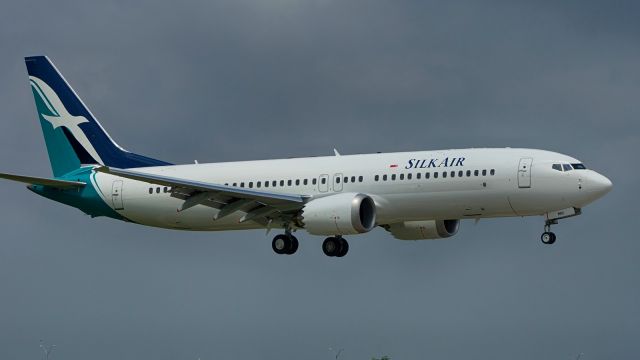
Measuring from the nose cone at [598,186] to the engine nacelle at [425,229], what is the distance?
30.4ft

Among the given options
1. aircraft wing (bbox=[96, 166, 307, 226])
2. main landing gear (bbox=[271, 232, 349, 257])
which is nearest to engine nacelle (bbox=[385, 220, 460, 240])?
main landing gear (bbox=[271, 232, 349, 257])

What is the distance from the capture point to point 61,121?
78562mm

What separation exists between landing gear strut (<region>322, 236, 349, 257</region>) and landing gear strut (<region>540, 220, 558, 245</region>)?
10.4m

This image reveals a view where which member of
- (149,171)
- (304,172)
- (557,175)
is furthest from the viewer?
(149,171)

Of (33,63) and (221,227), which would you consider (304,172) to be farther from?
(33,63)

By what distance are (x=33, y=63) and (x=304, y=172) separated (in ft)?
64.9

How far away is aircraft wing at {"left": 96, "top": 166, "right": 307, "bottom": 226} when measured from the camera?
67.3 meters

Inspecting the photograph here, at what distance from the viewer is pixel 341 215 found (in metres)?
66.0

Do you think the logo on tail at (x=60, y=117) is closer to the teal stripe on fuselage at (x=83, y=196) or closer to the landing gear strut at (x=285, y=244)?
the teal stripe on fuselage at (x=83, y=196)

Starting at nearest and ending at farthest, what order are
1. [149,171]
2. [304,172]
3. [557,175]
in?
1. [557,175]
2. [304,172]
3. [149,171]

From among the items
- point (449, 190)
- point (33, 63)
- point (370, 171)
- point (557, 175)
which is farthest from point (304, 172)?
point (33, 63)

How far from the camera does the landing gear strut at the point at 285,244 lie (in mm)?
70500

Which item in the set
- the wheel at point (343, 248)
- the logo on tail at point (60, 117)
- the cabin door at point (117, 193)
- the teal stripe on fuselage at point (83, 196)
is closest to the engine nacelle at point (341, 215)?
the wheel at point (343, 248)

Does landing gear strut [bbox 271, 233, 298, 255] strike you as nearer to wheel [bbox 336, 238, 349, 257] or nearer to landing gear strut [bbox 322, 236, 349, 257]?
landing gear strut [bbox 322, 236, 349, 257]
